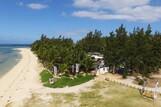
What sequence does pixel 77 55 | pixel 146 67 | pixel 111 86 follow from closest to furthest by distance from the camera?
pixel 111 86, pixel 146 67, pixel 77 55

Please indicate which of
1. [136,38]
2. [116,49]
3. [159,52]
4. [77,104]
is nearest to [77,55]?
[116,49]

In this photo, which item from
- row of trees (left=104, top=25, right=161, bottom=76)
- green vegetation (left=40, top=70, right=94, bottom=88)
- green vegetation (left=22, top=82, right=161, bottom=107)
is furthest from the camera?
row of trees (left=104, top=25, right=161, bottom=76)

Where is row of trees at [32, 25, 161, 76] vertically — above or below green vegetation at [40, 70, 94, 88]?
above

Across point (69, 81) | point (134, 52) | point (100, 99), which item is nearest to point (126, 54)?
point (134, 52)

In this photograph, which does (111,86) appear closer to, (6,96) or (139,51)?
(139,51)

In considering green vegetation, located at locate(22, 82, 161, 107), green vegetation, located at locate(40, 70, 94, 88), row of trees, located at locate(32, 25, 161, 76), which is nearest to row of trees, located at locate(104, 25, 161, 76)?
row of trees, located at locate(32, 25, 161, 76)

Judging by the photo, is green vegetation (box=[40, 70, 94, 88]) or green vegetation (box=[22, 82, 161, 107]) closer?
green vegetation (box=[22, 82, 161, 107])

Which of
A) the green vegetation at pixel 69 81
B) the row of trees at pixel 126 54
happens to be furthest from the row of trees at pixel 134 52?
the green vegetation at pixel 69 81

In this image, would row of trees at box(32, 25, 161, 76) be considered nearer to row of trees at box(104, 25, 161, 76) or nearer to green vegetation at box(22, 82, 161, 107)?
row of trees at box(104, 25, 161, 76)

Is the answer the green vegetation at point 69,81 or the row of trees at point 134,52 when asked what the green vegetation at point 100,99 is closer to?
the green vegetation at point 69,81
